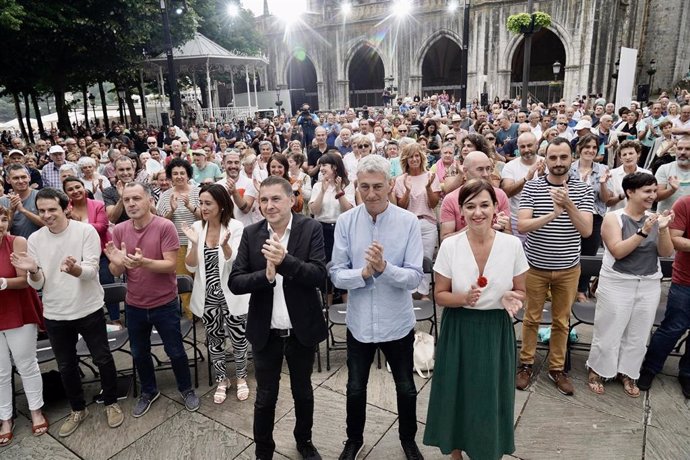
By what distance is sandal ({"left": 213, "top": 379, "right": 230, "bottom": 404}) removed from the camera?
13.2 ft

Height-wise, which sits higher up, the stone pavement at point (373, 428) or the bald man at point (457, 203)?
the bald man at point (457, 203)

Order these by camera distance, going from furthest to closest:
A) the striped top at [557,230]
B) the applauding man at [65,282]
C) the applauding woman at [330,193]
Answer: the applauding woman at [330,193] < the striped top at [557,230] < the applauding man at [65,282]

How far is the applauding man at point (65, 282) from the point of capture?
3525 millimetres

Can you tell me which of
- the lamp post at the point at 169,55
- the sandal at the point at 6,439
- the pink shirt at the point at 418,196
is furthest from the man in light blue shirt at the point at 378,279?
the lamp post at the point at 169,55

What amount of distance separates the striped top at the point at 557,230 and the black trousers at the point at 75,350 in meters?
3.64

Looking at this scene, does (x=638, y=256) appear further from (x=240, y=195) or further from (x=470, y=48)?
(x=470, y=48)

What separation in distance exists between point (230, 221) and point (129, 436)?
1899mm

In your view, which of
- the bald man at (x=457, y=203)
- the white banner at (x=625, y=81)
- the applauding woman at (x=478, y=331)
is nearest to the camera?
the applauding woman at (x=478, y=331)

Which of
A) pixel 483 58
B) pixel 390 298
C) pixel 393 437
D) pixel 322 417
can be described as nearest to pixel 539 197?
pixel 390 298

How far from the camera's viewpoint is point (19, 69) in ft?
54.2

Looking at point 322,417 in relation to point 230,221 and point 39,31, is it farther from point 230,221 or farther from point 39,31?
point 39,31

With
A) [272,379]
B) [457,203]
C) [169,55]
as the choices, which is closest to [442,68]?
[169,55]

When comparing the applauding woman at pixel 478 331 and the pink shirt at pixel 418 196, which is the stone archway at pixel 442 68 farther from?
the applauding woman at pixel 478 331

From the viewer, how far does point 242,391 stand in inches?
161
